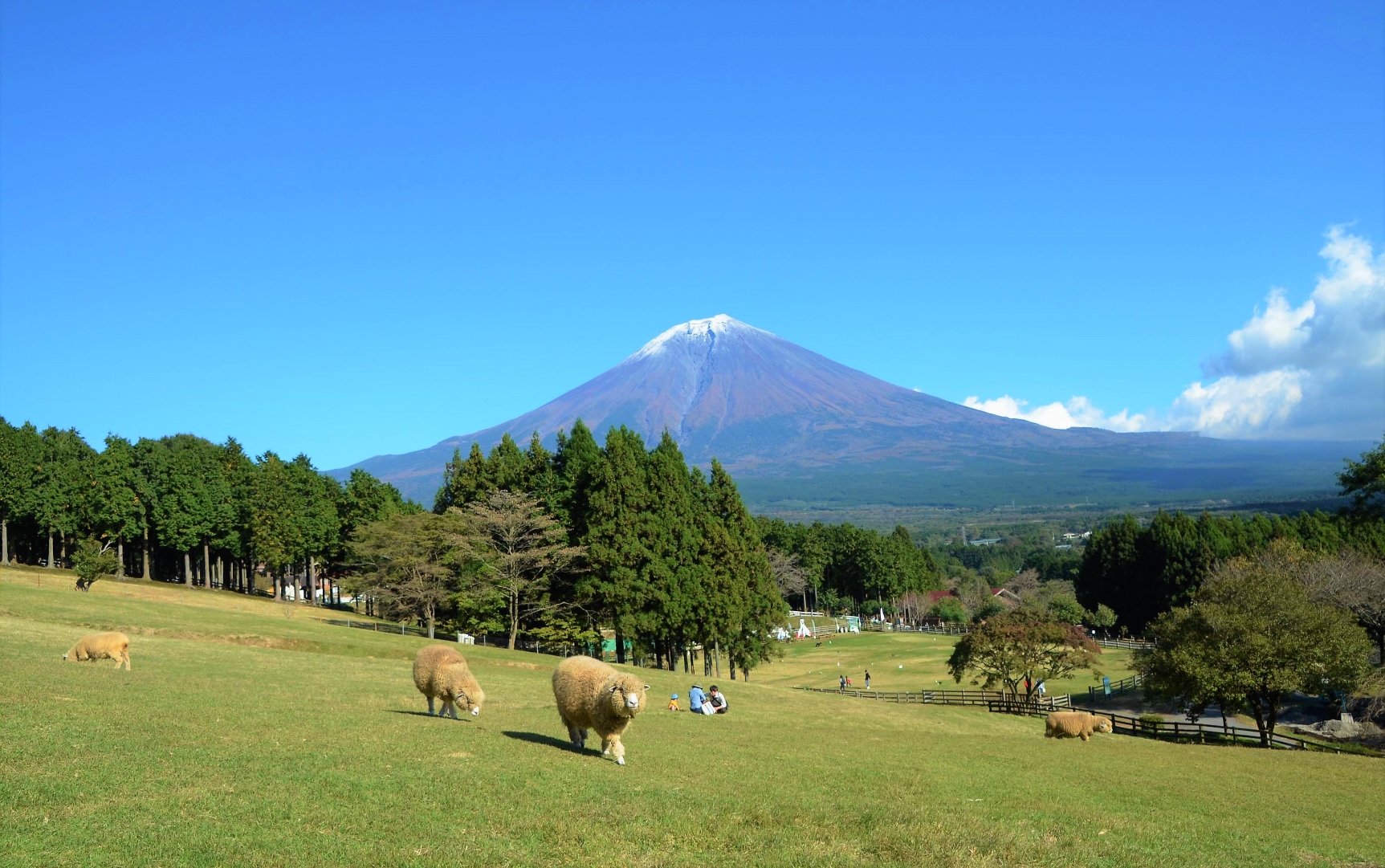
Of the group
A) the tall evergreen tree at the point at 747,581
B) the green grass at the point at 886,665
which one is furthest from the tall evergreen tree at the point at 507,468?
the green grass at the point at 886,665

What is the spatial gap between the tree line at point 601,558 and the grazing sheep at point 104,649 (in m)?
22.9

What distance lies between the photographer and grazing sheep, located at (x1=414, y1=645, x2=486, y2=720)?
17.5 metres

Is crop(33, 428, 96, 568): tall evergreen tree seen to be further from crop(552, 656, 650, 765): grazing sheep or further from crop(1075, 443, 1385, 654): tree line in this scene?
crop(1075, 443, 1385, 654): tree line

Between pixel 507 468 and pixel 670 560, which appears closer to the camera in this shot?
pixel 670 560

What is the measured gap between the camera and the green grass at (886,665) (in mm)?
59625

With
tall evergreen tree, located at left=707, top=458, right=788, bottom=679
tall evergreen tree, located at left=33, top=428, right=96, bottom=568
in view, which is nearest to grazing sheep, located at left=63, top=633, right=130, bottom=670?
tall evergreen tree, located at left=707, top=458, right=788, bottom=679

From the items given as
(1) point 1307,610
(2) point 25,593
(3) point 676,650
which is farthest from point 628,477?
(1) point 1307,610

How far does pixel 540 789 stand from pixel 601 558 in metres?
32.1

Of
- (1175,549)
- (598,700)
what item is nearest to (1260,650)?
(598,700)

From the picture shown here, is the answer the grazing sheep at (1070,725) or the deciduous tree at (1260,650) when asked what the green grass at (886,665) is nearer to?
the deciduous tree at (1260,650)

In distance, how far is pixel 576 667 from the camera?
1518cm

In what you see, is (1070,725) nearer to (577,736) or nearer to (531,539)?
(577,736)

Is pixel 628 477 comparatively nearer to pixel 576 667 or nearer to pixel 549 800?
pixel 576 667

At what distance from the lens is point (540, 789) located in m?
11.7
